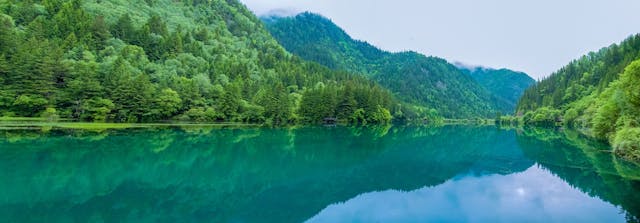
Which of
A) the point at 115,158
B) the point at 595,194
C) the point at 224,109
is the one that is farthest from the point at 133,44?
the point at 595,194

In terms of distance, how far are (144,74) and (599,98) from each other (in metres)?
89.0

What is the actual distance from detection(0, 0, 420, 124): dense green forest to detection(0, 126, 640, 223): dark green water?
117 ft

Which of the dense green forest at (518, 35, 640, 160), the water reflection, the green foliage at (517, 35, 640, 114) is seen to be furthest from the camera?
the green foliage at (517, 35, 640, 114)

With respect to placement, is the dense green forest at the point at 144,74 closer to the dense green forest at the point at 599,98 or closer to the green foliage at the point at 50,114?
the green foliage at the point at 50,114

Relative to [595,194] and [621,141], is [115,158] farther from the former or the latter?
[621,141]

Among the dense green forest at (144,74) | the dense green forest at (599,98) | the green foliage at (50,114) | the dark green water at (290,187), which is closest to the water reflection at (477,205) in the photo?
the dark green water at (290,187)

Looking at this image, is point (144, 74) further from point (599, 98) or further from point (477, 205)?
point (599, 98)

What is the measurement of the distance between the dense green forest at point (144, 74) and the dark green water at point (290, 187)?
3573 centimetres

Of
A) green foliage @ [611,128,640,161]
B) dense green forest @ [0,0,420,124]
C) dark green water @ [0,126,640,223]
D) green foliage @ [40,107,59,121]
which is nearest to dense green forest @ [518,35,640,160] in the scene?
green foliage @ [611,128,640,161]

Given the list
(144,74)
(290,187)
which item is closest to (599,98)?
(290,187)

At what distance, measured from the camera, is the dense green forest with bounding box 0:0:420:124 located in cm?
5953

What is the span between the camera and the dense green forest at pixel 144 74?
2344 inches

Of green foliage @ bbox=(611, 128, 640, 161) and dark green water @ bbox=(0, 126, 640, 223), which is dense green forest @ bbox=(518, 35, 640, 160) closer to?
green foliage @ bbox=(611, 128, 640, 161)

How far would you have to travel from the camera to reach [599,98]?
67.2 metres
